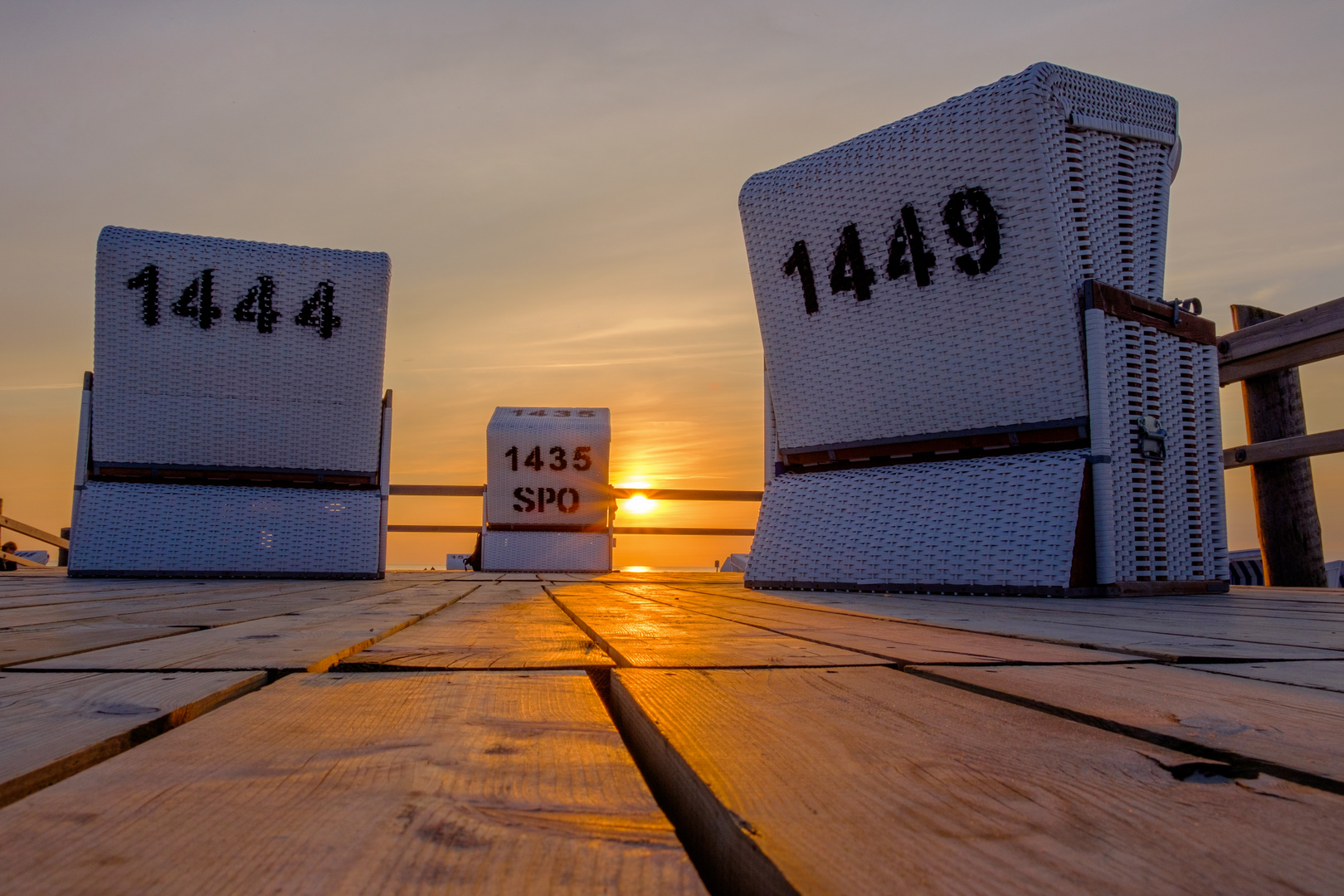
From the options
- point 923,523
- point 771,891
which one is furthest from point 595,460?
point 771,891

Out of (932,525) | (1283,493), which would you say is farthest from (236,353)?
(1283,493)

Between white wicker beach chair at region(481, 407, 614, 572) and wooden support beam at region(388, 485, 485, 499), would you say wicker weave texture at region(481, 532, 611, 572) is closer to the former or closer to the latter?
white wicker beach chair at region(481, 407, 614, 572)

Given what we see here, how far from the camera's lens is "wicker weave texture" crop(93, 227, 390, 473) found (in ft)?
17.4

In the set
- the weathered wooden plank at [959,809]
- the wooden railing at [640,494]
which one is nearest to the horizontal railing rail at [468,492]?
the wooden railing at [640,494]

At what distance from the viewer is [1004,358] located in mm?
3734

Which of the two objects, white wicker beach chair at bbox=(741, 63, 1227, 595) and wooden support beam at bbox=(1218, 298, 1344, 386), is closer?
white wicker beach chair at bbox=(741, 63, 1227, 595)

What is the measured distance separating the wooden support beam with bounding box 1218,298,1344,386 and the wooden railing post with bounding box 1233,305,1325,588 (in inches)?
5.6

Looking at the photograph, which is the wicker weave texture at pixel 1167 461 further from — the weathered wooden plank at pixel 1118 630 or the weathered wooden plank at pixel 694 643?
the weathered wooden plank at pixel 694 643

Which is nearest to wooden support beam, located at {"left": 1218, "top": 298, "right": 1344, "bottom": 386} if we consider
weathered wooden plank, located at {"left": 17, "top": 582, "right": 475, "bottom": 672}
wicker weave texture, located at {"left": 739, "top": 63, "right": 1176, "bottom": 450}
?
wicker weave texture, located at {"left": 739, "top": 63, "right": 1176, "bottom": 450}

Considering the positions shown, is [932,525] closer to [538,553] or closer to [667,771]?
[667,771]

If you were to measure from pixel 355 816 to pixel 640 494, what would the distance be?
34.6 ft

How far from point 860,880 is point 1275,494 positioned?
642cm

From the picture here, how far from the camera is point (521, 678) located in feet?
3.13

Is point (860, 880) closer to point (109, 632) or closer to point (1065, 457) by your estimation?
point (109, 632)
